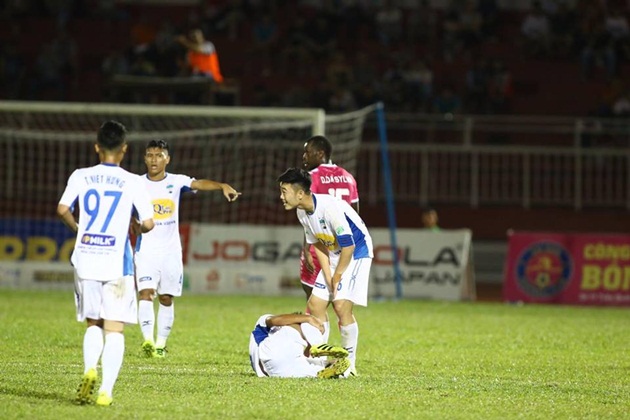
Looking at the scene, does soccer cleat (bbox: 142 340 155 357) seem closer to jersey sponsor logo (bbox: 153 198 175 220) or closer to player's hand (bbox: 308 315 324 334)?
jersey sponsor logo (bbox: 153 198 175 220)

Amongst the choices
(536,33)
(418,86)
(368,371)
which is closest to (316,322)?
(368,371)

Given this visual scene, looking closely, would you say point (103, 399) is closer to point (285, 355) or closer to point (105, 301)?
point (105, 301)

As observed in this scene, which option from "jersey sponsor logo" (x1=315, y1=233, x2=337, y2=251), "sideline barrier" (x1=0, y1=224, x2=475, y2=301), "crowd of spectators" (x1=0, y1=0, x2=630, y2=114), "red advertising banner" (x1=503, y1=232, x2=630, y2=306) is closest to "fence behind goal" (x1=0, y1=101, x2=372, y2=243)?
"sideline barrier" (x1=0, y1=224, x2=475, y2=301)

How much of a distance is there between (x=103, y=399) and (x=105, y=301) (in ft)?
2.36

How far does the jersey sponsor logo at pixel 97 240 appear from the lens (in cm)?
844

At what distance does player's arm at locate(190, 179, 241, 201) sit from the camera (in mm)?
10930

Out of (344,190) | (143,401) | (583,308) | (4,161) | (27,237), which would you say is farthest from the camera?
(4,161)

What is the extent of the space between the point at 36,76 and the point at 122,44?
276cm

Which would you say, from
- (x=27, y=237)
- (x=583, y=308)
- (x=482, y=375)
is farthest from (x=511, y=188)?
(x=482, y=375)

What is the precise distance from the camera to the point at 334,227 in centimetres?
1038

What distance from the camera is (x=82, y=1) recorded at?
3231cm

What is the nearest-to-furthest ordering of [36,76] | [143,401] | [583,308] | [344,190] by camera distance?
[143,401] < [344,190] < [583,308] < [36,76]

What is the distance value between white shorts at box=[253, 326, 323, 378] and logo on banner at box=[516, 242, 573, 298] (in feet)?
42.5

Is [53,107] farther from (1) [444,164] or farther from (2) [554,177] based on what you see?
(2) [554,177]
